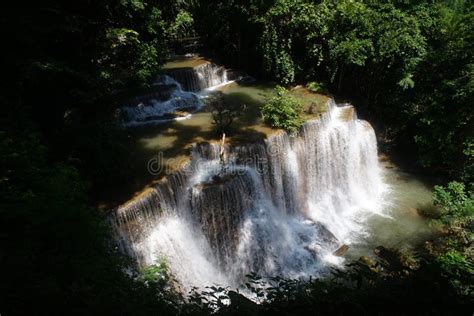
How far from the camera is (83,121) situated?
8.24 metres

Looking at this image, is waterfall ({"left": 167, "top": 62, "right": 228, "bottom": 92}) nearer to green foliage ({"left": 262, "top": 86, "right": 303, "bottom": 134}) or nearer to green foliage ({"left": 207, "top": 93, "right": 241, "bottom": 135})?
green foliage ({"left": 207, "top": 93, "right": 241, "bottom": 135})

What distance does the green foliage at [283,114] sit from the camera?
11438mm

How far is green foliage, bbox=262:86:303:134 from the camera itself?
11438 millimetres

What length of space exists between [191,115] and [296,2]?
6294 millimetres

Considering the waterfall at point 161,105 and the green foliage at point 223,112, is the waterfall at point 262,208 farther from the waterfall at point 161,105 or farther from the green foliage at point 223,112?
the waterfall at point 161,105

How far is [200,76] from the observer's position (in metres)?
15.4

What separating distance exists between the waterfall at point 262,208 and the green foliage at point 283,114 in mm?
343

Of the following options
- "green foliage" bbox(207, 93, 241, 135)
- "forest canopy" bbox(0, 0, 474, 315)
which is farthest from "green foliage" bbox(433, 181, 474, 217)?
"green foliage" bbox(207, 93, 241, 135)

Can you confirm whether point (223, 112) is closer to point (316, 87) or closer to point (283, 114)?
point (283, 114)

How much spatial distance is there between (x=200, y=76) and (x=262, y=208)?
7.56 m

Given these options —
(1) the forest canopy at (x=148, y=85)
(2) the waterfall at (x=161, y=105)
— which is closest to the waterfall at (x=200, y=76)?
(2) the waterfall at (x=161, y=105)

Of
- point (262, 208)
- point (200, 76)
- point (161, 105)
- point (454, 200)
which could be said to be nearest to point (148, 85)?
point (161, 105)

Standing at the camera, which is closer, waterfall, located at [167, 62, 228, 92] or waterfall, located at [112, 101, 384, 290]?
waterfall, located at [112, 101, 384, 290]

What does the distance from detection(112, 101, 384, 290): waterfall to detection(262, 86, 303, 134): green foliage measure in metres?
0.34
